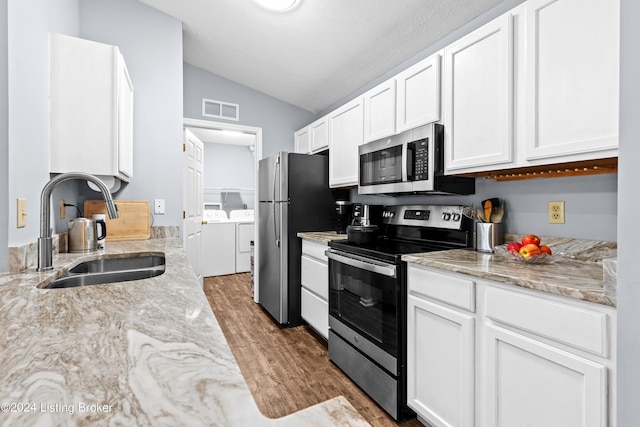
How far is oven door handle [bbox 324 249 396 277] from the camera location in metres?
1.72

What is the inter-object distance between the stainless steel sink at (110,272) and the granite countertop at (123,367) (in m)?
0.54

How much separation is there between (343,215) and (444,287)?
5.48ft

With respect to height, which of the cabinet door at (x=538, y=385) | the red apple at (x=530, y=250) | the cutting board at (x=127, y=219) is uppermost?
the cutting board at (x=127, y=219)

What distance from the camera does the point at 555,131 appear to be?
137 centimetres

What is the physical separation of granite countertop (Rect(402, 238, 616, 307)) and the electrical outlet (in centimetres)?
10

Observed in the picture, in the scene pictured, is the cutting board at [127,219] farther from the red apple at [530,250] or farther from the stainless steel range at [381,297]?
the red apple at [530,250]

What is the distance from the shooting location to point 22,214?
4.38 ft

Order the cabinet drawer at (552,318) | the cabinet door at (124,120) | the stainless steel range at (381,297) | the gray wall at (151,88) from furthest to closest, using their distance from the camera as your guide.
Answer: the gray wall at (151,88)
the cabinet door at (124,120)
the stainless steel range at (381,297)
the cabinet drawer at (552,318)

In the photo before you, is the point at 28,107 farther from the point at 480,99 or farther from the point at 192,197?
the point at 192,197

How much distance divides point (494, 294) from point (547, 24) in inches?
47.5

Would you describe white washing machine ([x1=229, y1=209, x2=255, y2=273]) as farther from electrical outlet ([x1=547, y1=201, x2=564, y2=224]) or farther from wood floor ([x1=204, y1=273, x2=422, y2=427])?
electrical outlet ([x1=547, y1=201, x2=564, y2=224])

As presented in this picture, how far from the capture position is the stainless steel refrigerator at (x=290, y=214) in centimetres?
295

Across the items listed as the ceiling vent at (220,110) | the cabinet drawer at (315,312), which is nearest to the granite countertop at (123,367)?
the cabinet drawer at (315,312)

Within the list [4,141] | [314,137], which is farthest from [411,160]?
[4,141]
